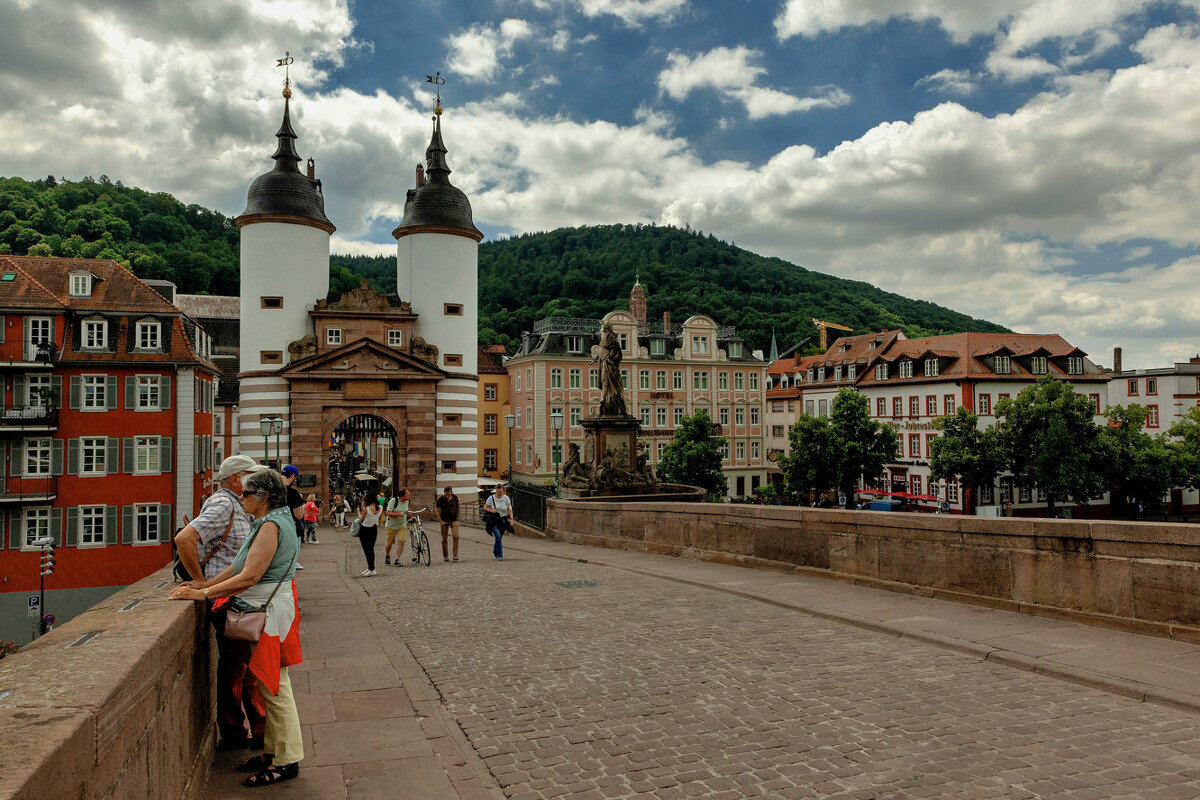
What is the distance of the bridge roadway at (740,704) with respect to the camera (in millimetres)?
4855

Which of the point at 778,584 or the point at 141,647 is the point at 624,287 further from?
the point at 141,647

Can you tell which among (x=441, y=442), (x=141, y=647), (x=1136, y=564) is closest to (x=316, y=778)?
(x=141, y=647)

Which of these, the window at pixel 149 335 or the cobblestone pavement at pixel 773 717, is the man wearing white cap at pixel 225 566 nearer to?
the cobblestone pavement at pixel 773 717

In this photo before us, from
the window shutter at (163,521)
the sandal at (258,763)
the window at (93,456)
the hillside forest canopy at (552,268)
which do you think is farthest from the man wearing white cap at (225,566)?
the hillside forest canopy at (552,268)

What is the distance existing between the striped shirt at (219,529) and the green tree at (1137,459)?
50.4 meters

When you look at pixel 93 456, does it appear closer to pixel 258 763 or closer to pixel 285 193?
pixel 285 193

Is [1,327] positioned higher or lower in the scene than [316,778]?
higher

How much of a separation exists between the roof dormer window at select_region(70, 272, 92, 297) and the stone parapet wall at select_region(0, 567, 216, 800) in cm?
3869

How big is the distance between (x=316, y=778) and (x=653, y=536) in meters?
12.9

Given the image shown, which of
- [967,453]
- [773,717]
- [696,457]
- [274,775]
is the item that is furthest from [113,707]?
[696,457]

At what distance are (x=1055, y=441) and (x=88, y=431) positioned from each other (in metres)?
47.7

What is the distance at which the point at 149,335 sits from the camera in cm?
3734

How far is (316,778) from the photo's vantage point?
16.0ft

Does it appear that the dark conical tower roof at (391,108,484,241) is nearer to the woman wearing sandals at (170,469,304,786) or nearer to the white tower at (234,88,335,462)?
the white tower at (234,88,335,462)
